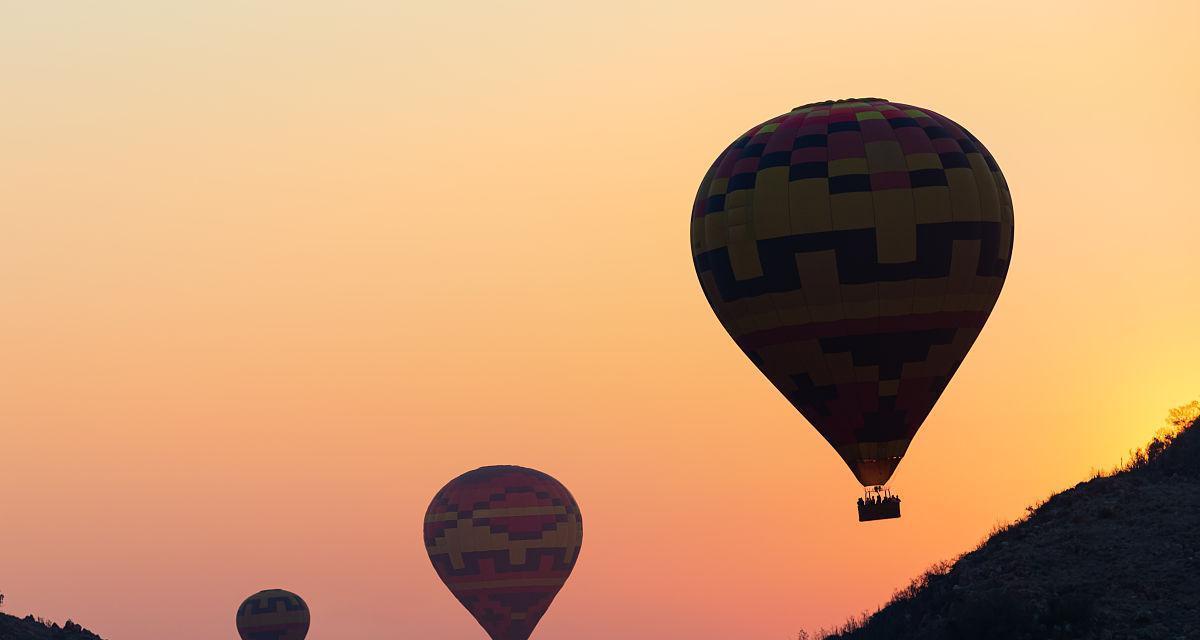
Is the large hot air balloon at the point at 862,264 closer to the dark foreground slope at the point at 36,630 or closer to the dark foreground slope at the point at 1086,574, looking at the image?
the dark foreground slope at the point at 1086,574

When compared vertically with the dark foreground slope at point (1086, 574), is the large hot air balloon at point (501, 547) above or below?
above

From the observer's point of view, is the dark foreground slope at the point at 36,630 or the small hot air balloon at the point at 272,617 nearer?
the dark foreground slope at the point at 36,630

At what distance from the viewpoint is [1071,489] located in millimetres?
63531

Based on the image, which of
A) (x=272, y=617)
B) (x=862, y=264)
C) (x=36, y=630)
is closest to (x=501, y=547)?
(x=272, y=617)

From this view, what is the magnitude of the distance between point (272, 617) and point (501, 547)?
2676 cm

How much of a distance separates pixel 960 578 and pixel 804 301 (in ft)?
31.0

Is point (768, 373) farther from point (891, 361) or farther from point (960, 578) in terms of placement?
point (960, 578)

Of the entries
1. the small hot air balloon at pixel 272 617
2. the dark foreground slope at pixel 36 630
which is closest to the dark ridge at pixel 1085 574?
the dark foreground slope at pixel 36 630

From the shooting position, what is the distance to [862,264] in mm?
58125

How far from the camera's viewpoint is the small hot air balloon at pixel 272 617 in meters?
125

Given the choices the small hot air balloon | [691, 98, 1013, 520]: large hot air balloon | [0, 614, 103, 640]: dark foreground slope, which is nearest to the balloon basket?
[691, 98, 1013, 520]: large hot air balloon

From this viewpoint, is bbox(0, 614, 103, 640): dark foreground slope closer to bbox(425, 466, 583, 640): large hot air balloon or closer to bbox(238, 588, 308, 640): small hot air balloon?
bbox(425, 466, 583, 640): large hot air balloon

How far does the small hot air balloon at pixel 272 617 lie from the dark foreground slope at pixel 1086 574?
218ft

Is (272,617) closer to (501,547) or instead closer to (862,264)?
(501,547)
